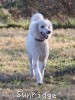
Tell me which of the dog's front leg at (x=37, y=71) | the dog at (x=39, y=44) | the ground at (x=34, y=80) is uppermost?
the dog at (x=39, y=44)

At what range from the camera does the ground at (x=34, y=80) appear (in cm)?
758

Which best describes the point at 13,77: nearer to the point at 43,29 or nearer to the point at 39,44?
the point at 39,44

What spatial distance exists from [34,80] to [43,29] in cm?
114

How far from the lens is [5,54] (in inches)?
485

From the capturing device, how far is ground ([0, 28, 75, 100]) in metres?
7.58

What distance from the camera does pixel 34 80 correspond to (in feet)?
28.9

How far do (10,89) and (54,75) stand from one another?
1706 mm

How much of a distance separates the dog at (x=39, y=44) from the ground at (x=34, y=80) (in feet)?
0.92

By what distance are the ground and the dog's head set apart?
0.95 meters

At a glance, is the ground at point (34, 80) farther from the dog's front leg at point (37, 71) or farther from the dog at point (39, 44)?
the dog at point (39, 44)

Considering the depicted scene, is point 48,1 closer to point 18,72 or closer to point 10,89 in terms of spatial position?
point 18,72

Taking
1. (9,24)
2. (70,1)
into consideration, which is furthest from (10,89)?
(9,24)

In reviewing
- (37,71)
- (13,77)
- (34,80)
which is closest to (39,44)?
(37,71)

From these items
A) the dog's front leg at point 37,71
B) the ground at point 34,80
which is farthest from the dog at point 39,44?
the ground at point 34,80
